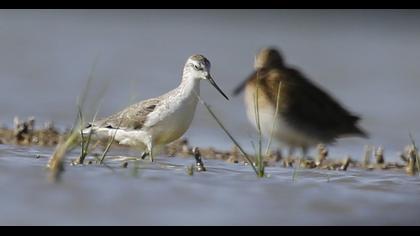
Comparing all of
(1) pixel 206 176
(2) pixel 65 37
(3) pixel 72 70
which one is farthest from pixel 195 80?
(2) pixel 65 37

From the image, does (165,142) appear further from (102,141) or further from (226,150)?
(226,150)

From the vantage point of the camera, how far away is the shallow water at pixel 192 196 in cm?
634

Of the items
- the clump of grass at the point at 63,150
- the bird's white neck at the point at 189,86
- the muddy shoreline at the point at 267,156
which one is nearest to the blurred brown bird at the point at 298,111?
the muddy shoreline at the point at 267,156

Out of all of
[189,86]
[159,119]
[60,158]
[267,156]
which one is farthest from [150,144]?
[60,158]

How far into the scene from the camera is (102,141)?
8312 mm

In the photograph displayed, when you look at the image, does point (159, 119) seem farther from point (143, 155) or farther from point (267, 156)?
point (267, 156)

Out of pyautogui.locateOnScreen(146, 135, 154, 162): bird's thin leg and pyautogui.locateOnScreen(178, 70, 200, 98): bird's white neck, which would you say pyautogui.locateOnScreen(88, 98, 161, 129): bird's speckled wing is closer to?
pyautogui.locateOnScreen(146, 135, 154, 162): bird's thin leg

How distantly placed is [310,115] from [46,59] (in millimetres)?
5870

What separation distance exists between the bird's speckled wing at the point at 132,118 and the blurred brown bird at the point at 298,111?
111 centimetres

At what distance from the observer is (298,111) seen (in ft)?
29.9

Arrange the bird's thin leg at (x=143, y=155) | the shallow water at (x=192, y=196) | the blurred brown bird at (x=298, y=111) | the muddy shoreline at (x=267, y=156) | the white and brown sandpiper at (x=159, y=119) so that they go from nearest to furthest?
the shallow water at (x=192, y=196) < the white and brown sandpiper at (x=159, y=119) < the bird's thin leg at (x=143, y=155) < the muddy shoreline at (x=267, y=156) < the blurred brown bird at (x=298, y=111)

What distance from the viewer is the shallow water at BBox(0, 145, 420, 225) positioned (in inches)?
250

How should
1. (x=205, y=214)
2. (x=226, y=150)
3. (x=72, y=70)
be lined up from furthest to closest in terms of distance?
1. (x=72, y=70)
2. (x=226, y=150)
3. (x=205, y=214)

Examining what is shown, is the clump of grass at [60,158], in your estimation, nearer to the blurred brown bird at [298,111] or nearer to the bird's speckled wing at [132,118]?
the bird's speckled wing at [132,118]
